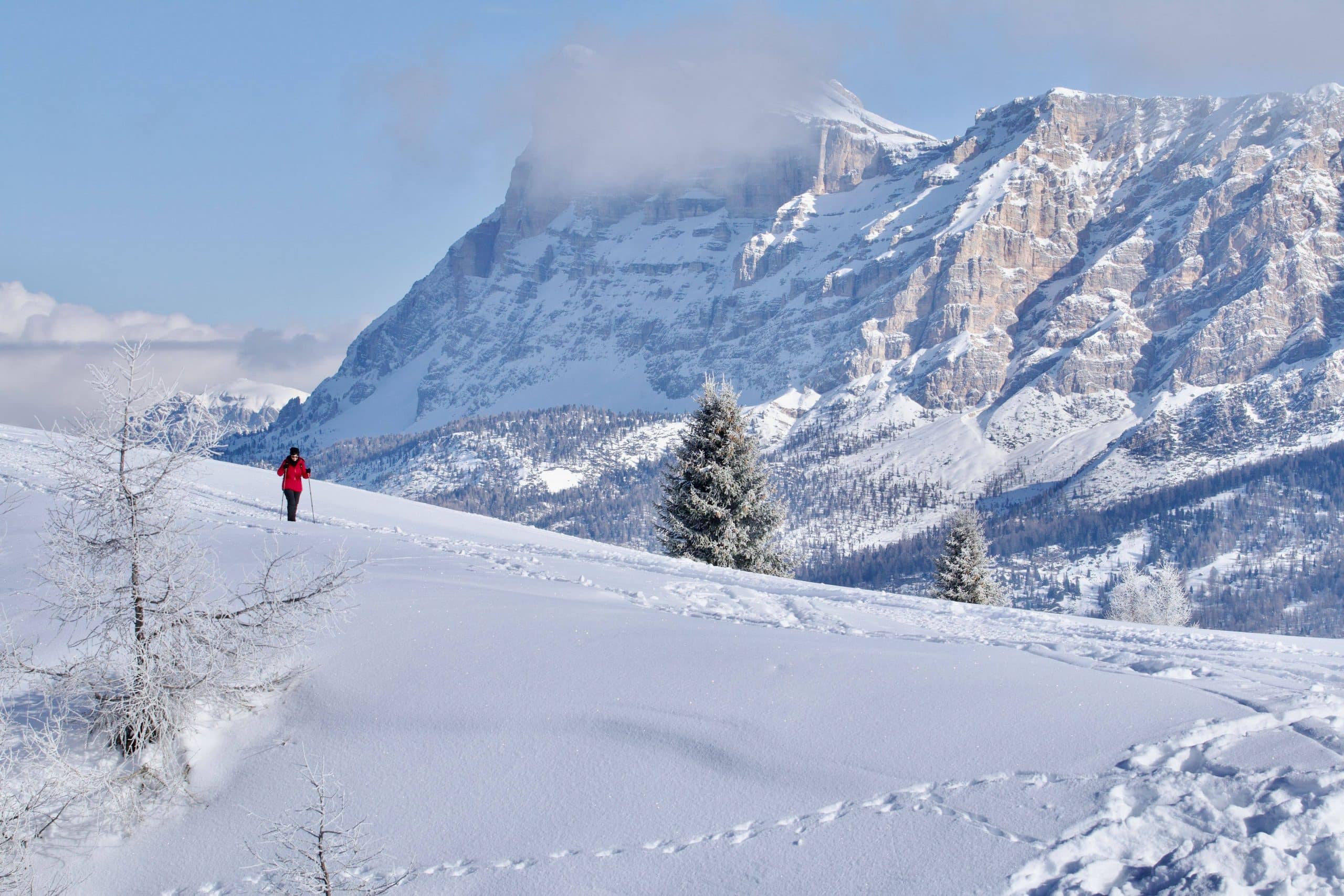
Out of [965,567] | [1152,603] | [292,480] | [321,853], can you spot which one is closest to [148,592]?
[321,853]

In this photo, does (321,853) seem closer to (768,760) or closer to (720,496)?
(768,760)

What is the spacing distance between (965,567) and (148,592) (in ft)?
102

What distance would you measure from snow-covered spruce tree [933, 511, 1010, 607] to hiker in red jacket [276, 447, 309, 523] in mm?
24635

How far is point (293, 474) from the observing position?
20.5m

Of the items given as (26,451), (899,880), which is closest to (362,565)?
(899,880)

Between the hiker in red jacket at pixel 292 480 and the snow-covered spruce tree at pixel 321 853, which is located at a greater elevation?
the hiker in red jacket at pixel 292 480

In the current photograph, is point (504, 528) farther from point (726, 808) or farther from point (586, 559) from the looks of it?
point (726, 808)

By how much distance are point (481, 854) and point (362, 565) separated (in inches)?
295

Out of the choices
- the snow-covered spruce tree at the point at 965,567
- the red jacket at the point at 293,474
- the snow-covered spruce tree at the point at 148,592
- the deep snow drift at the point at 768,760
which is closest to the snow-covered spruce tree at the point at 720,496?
the snow-covered spruce tree at the point at 965,567

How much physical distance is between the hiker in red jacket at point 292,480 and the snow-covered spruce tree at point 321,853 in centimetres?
1270

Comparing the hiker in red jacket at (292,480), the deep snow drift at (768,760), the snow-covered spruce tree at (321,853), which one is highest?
the hiker in red jacket at (292,480)

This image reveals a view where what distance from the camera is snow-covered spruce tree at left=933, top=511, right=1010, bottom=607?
34.9m

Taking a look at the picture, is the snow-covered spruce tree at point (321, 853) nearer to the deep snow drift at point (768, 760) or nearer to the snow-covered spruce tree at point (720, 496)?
the deep snow drift at point (768, 760)

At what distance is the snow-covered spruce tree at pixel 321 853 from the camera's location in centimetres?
704
